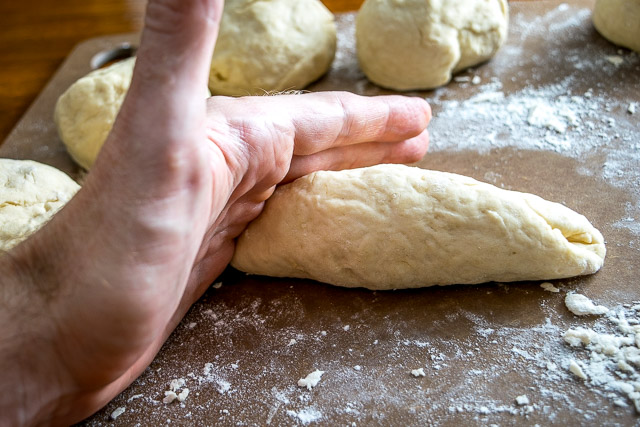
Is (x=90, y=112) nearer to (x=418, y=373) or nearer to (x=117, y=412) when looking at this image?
(x=117, y=412)

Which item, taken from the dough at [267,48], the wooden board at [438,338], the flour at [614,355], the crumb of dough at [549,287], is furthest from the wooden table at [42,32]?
the flour at [614,355]

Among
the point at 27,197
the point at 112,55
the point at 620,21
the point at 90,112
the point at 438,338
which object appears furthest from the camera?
the point at 112,55

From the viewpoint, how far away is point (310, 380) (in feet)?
4.36

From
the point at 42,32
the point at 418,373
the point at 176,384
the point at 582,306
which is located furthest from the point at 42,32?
the point at 582,306

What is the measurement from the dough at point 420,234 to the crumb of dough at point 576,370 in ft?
0.79

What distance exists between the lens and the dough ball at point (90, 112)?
2.02 m

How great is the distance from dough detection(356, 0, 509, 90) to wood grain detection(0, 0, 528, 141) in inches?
30.8

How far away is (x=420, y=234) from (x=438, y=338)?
241 millimetres

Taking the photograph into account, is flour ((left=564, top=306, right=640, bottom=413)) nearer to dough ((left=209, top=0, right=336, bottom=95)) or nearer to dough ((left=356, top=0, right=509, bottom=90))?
dough ((left=356, top=0, right=509, bottom=90))

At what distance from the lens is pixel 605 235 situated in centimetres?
159

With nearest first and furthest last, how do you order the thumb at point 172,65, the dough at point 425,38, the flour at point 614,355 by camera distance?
the thumb at point 172,65
the flour at point 614,355
the dough at point 425,38

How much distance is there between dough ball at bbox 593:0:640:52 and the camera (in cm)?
221

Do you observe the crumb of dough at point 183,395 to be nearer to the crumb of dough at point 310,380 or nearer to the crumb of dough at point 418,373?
the crumb of dough at point 310,380

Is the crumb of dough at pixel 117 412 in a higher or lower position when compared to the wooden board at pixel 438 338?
lower
